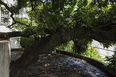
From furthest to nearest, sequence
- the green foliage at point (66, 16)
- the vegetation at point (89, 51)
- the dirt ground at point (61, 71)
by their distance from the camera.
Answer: the vegetation at point (89, 51) < the dirt ground at point (61, 71) < the green foliage at point (66, 16)

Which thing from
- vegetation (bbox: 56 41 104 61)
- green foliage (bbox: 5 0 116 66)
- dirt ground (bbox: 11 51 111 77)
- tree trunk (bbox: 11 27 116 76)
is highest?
green foliage (bbox: 5 0 116 66)

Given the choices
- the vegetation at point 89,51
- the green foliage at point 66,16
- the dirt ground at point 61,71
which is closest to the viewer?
the green foliage at point 66,16

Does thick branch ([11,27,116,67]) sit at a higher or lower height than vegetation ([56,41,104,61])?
higher

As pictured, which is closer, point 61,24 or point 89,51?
point 61,24

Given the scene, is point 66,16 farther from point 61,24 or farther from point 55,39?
point 55,39

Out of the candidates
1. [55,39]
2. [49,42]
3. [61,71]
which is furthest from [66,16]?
[61,71]

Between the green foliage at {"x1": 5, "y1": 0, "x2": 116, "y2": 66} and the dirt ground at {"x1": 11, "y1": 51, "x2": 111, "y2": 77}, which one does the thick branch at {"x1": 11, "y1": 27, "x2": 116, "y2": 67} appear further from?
the dirt ground at {"x1": 11, "y1": 51, "x2": 111, "y2": 77}

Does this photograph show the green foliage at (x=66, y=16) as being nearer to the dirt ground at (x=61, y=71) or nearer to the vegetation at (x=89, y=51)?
the dirt ground at (x=61, y=71)

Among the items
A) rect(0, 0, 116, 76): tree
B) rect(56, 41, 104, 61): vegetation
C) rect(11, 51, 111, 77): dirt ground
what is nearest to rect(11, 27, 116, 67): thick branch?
rect(0, 0, 116, 76): tree

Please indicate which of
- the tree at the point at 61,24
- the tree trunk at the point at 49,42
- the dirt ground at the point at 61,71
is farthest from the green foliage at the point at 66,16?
the dirt ground at the point at 61,71

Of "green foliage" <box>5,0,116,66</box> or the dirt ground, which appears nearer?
"green foliage" <box>5,0,116,66</box>

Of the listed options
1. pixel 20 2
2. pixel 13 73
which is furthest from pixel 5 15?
pixel 13 73

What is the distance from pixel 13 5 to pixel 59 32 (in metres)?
2.24

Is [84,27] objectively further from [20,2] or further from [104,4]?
[20,2]
